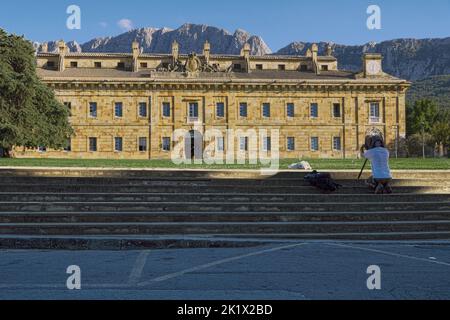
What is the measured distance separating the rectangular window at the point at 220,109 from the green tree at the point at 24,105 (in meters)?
19.2

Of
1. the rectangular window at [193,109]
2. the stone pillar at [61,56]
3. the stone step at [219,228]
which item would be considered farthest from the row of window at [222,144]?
the stone step at [219,228]

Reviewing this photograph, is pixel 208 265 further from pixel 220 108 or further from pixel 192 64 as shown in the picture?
pixel 192 64

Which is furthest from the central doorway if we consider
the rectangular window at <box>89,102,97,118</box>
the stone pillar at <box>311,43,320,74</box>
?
the stone pillar at <box>311,43,320,74</box>

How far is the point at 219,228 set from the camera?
10.4 metres

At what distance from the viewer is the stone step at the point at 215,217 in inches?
415

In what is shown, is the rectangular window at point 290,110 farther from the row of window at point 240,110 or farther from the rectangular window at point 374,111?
the rectangular window at point 374,111

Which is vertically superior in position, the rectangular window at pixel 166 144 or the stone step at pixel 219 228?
the rectangular window at pixel 166 144

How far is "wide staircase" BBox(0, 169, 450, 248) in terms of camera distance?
10047 mm

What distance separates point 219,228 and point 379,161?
4.51 meters

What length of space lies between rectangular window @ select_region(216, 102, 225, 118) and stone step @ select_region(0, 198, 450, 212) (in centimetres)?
→ 4552

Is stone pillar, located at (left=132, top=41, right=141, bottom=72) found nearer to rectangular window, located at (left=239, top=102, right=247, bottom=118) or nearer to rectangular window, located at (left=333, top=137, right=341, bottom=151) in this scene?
rectangular window, located at (left=239, top=102, right=247, bottom=118)

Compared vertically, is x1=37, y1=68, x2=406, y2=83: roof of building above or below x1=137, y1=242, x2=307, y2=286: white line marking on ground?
above
